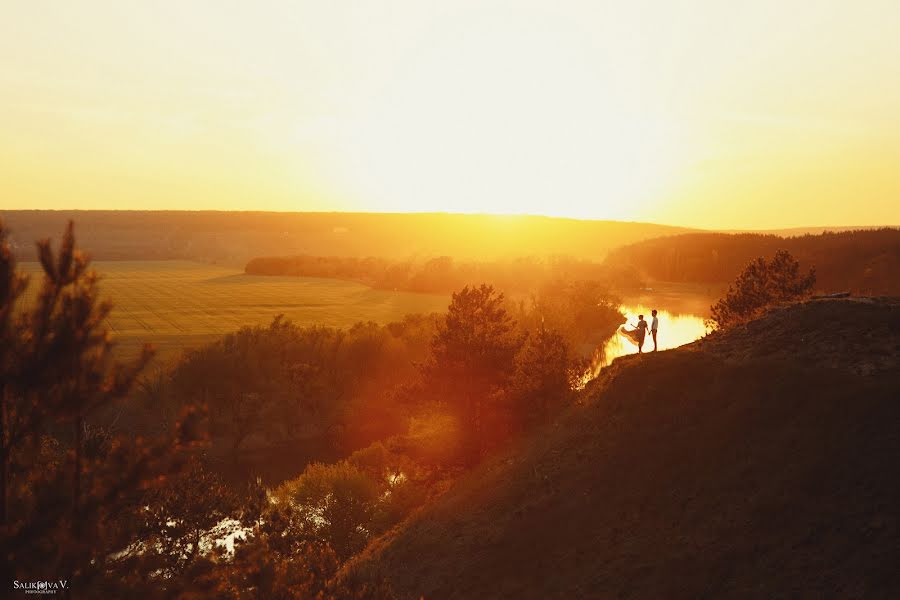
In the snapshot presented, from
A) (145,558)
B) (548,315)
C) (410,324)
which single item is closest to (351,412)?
(410,324)

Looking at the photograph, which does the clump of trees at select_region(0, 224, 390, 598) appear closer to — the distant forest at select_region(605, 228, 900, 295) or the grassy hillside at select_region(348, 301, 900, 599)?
the grassy hillside at select_region(348, 301, 900, 599)

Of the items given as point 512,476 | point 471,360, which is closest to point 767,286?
point 471,360

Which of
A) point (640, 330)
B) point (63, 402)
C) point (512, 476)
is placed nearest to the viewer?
point (63, 402)

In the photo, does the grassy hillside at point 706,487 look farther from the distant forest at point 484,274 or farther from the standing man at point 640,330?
the distant forest at point 484,274

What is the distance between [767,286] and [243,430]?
47455mm

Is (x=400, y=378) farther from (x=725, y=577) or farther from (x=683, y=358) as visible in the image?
(x=725, y=577)

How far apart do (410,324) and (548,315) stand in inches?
716

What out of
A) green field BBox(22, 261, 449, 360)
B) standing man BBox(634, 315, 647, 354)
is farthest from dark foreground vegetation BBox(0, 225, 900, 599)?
green field BBox(22, 261, 449, 360)

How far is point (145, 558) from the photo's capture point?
15.7 meters

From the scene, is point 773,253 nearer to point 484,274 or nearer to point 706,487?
point 484,274

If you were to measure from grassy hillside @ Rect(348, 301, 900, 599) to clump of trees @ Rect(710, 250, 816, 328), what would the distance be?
15.3 meters

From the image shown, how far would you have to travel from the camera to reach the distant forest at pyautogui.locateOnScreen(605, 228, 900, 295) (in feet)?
281

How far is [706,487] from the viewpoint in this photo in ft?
83.4

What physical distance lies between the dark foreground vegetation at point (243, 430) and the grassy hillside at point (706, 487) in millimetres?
4379
